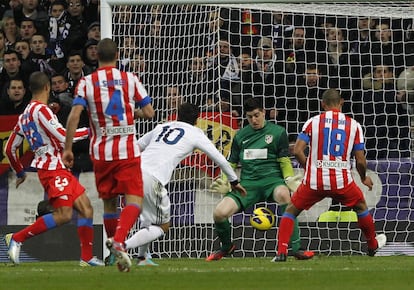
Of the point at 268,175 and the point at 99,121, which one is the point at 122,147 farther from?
the point at 268,175

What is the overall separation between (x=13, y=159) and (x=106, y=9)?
9.34ft

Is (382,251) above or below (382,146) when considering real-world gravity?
below

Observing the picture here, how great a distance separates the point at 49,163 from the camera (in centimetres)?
1123

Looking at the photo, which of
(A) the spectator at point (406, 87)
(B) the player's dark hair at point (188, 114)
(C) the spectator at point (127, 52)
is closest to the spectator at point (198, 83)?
(C) the spectator at point (127, 52)

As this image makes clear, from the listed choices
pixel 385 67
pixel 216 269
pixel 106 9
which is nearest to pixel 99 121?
pixel 216 269

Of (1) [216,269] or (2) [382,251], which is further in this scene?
(2) [382,251]

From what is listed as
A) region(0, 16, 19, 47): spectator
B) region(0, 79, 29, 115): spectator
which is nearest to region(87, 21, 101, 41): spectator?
region(0, 16, 19, 47): spectator

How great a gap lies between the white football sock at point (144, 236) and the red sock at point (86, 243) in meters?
0.62

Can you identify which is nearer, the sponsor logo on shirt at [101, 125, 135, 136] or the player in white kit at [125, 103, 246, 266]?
the sponsor logo on shirt at [101, 125, 135, 136]

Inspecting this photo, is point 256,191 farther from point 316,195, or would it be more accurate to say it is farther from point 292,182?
point 316,195

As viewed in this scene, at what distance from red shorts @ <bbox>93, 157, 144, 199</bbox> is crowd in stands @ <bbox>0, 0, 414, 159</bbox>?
16.5 ft

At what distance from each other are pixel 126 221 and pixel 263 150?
3.91m

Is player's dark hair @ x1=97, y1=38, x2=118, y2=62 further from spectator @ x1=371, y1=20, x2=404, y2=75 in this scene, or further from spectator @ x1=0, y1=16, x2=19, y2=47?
spectator @ x1=0, y1=16, x2=19, y2=47

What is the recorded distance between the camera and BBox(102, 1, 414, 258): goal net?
14406 millimetres
